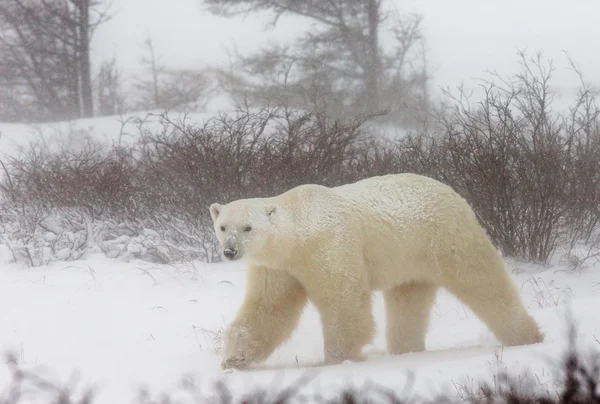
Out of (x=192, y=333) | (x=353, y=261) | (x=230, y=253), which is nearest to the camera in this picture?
(x=230, y=253)

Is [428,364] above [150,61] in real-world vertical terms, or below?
below

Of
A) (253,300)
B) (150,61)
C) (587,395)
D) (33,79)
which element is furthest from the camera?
(150,61)

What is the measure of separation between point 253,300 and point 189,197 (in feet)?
11.9

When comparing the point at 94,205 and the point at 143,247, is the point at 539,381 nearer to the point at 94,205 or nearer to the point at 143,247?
the point at 143,247

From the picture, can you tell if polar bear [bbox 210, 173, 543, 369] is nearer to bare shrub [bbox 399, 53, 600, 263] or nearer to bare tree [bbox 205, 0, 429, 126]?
bare shrub [bbox 399, 53, 600, 263]

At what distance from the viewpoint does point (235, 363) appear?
3346 mm

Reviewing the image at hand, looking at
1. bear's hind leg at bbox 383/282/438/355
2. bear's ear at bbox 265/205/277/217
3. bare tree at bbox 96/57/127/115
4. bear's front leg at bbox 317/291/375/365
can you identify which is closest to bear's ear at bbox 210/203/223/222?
bear's ear at bbox 265/205/277/217

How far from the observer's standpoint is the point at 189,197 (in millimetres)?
6973

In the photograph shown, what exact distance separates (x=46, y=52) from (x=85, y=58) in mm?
1057

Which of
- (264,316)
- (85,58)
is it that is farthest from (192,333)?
(85,58)

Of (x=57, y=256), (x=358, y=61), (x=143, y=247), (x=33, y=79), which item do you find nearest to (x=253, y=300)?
(x=143, y=247)

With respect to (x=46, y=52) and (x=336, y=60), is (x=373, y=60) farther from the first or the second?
(x=46, y=52)

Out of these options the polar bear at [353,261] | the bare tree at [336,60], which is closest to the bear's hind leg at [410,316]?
the polar bear at [353,261]

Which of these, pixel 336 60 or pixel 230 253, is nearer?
pixel 230 253
